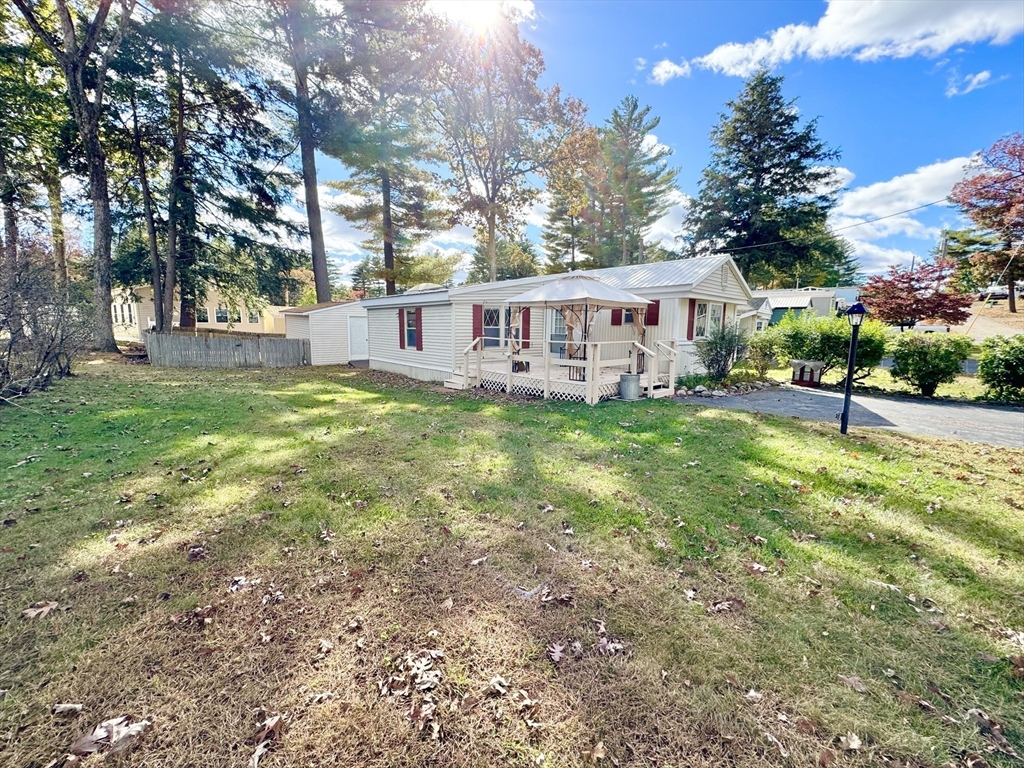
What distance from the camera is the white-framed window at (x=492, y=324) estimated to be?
1282cm

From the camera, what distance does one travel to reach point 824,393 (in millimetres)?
10945

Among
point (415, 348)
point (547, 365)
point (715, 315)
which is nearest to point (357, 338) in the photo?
point (415, 348)

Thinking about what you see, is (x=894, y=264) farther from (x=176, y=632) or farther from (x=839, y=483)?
(x=176, y=632)

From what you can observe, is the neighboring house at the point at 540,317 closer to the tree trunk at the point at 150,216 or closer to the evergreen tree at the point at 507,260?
the tree trunk at the point at 150,216

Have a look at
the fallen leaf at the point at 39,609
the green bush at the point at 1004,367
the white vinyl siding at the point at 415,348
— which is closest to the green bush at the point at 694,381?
the green bush at the point at 1004,367

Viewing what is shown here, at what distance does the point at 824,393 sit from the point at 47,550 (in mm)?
14395

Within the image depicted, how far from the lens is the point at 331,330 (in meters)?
18.9

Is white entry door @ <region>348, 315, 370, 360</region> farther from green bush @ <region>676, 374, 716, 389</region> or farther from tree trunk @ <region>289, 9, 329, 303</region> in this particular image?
green bush @ <region>676, 374, 716, 389</region>

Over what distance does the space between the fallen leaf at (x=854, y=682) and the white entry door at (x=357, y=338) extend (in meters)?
19.7

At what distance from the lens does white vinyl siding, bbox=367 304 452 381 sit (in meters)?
12.9

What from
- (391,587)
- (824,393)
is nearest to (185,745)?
(391,587)

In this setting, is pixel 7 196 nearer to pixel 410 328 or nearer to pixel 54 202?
pixel 54 202

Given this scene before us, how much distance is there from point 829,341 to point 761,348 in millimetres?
1730

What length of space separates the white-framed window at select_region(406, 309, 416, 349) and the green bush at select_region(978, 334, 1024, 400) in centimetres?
1545
